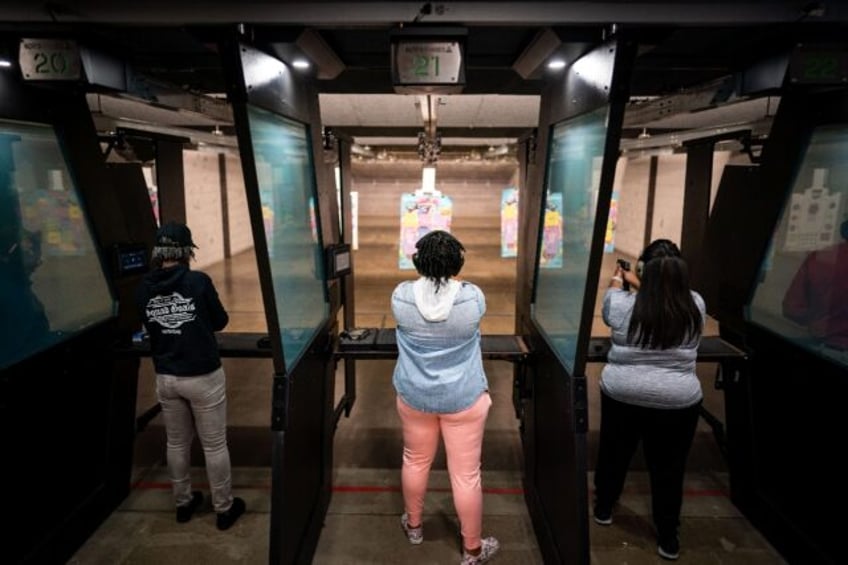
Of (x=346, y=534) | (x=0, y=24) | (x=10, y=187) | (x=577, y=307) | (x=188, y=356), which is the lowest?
(x=346, y=534)

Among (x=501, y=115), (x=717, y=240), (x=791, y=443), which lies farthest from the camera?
(x=501, y=115)

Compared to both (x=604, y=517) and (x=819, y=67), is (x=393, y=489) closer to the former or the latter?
(x=604, y=517)

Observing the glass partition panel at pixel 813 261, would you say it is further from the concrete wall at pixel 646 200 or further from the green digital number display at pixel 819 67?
the concrete wall at pixel 646 200

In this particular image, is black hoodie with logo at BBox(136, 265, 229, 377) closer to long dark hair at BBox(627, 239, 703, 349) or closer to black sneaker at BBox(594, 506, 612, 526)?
long dark hair at BBox(627, 239, 703, 349)

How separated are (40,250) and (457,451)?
2.25m

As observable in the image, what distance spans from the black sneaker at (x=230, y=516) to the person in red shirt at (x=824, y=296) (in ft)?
10.3

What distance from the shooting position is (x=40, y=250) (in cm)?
269

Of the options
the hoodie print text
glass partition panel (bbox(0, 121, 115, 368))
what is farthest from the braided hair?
glass partition panel (bbox(0, 121, 115, 368))

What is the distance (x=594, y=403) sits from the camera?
4676 millimetres

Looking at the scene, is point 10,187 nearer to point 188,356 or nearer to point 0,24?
point 0,24

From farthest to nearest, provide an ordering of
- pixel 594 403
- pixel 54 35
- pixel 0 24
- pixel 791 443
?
pixel 594 403, pixel 791 443, pixel 54 35, pixel 0 24

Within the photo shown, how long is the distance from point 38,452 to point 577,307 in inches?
101

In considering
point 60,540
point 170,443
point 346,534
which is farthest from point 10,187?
point 346,534

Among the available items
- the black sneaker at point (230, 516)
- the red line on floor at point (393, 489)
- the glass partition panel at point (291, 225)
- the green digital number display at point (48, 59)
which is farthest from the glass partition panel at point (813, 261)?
the green digital number display at point (48, 59)
